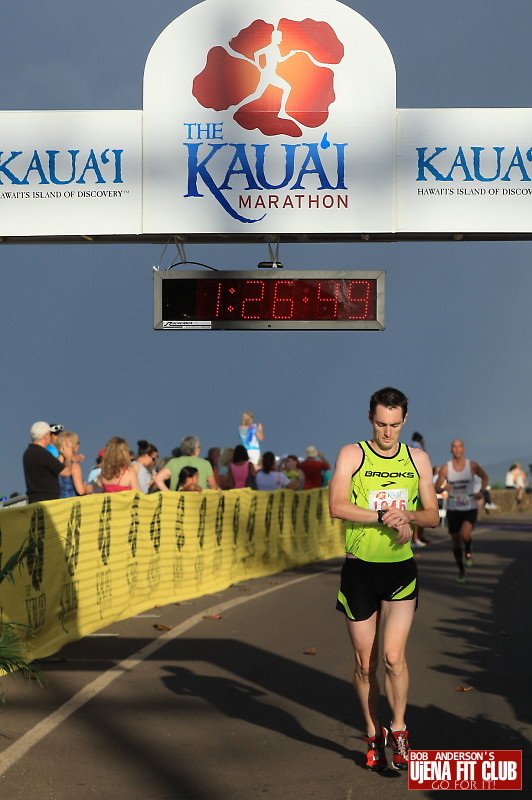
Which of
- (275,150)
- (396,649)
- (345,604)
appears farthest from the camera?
(275,150)

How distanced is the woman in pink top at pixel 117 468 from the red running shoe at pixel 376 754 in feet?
26.3

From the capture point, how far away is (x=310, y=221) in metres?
13.0

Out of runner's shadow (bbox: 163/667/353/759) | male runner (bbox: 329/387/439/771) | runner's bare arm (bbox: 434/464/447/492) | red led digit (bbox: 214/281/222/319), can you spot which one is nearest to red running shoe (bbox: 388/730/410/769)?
male runner (bbox: 329/387/439/771)

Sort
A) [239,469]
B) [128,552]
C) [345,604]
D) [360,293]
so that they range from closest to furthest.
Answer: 1. [345,604]
2. [360,293]
3. [128,552]
4. [239,469]

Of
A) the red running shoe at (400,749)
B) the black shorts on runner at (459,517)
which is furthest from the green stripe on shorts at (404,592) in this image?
the black shorts on runner at (459,517)

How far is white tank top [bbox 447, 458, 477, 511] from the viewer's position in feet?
59.5

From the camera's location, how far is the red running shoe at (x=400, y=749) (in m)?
6.73

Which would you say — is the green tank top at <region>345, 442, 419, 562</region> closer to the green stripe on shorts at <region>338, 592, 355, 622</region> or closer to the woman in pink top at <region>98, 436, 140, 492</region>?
the green stripe on shorts at <region>338, 592, 355, 622</region>

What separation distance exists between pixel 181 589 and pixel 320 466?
944 centimetres

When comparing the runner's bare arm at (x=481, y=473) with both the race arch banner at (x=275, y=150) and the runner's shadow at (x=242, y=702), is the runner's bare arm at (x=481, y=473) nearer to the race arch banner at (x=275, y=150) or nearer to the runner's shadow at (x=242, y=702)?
the race arch banner at (x=275, y=150)

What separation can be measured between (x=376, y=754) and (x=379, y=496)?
1.34 meters

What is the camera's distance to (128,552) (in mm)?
13922

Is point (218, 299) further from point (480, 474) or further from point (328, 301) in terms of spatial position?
point (480, 474)

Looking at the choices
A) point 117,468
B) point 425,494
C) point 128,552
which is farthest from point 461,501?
point 425,494
